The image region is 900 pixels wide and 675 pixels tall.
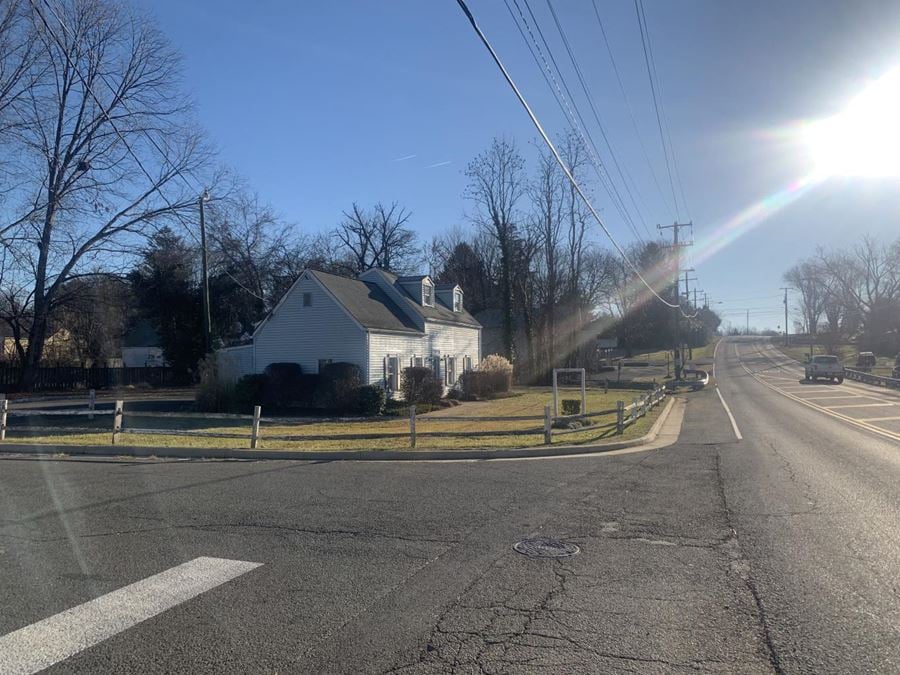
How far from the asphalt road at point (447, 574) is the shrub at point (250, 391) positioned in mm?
17148

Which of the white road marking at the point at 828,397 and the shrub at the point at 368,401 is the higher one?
the shrub at the point at 368,401

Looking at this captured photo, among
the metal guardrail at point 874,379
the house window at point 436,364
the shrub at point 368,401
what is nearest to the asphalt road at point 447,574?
the shrub at point 368,401

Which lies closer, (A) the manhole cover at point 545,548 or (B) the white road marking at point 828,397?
(A) the manhole cover at point 545,548

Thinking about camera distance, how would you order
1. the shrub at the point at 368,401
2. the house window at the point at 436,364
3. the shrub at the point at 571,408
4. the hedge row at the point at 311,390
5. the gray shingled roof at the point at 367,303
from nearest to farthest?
the shrub at the point at 571,408 → the shrub at the point at 368,401 → the hedge row at the point at 311,390 → the gray shingled roof at the point at 367,303 → the house window at the point at 436,364

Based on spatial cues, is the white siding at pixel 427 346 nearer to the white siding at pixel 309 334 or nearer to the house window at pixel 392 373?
the house window at pixel 392 373

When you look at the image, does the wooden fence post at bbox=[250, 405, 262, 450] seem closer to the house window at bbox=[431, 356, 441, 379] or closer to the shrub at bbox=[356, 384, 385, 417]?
the shrub at bbox=[356, 384, 385, 417]

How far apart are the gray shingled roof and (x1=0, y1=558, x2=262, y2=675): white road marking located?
2257 centimetres

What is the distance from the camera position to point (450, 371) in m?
37.6

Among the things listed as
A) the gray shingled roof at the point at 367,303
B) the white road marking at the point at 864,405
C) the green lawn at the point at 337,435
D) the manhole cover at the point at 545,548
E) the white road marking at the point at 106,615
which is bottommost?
the white road marking at the point at 864,405

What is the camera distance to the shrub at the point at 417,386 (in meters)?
30.4

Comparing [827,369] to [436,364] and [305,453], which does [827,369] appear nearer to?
[436,364]

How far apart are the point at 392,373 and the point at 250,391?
6.25 meters

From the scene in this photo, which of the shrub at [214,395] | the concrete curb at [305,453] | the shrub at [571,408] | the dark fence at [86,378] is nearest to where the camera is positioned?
the concrete curb at [305,453]

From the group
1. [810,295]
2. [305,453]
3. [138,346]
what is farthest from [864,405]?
[810,295]
